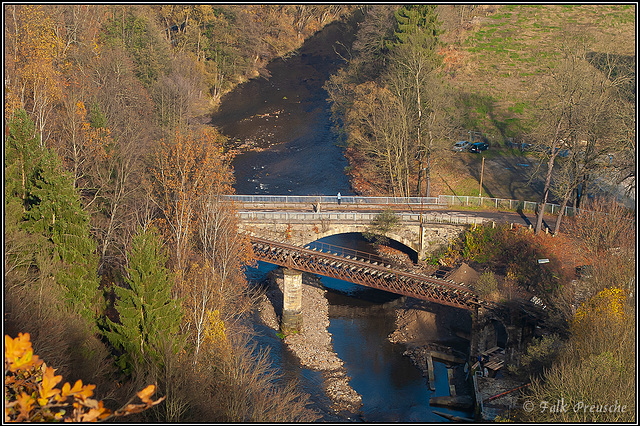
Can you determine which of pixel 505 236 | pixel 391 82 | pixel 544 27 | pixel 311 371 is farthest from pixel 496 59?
pixel 311 371

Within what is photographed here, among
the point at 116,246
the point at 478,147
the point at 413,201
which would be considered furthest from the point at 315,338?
the point at 478,147

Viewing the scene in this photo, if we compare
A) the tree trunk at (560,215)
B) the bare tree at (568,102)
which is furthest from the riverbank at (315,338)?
the bare tree at (568,102)

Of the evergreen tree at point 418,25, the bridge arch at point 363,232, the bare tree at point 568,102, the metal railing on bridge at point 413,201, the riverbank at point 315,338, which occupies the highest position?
the evergreen tree at point 418,25

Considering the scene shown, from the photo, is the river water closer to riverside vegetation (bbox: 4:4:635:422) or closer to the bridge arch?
riverside vegetation (bbox: 4:4:635:422)

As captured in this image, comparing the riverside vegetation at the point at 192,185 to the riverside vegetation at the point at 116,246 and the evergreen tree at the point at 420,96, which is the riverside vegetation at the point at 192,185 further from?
the evergreen tree at the point at 420,96

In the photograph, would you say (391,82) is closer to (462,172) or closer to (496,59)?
(462,172)
